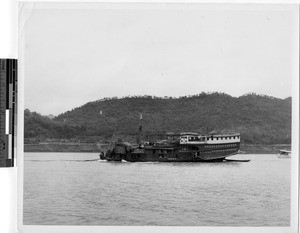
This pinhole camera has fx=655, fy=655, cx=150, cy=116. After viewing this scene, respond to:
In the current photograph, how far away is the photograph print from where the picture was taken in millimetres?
2207

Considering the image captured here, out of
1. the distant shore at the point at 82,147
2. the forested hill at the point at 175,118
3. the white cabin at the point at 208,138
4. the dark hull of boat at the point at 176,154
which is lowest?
the dark hull of boat at the point at 176,154

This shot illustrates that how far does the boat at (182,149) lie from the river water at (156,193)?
29 mm

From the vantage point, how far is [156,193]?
2.21 metres

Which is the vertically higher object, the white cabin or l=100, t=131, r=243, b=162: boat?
the white cabin

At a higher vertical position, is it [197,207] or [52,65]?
[52,65]

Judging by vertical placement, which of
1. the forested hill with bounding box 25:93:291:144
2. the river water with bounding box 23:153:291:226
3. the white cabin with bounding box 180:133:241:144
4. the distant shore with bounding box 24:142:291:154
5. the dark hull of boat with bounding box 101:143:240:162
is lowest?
the river water with bounding box 23:153:291:226

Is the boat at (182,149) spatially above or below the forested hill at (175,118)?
below

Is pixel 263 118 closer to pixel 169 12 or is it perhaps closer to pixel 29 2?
pixel 169 12

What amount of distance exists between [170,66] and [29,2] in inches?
20.5

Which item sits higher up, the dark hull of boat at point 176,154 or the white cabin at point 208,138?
the white cabin at point 208,138

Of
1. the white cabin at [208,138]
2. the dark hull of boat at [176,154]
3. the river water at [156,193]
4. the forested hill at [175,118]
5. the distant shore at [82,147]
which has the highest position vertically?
the forested hill at [175,118]

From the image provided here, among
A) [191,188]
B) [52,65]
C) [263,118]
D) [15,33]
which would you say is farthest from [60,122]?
[263,118]

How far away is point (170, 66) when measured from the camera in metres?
2.22

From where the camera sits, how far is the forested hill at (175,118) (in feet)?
7.30
